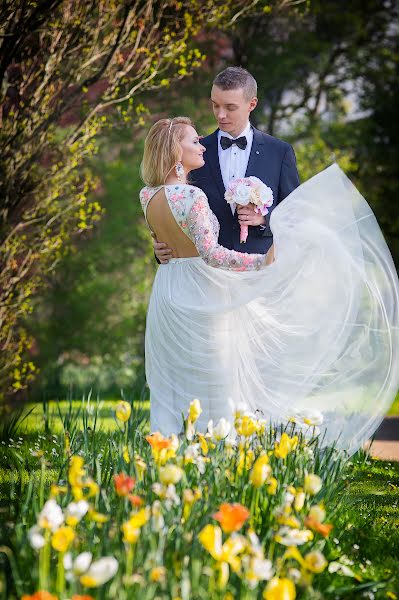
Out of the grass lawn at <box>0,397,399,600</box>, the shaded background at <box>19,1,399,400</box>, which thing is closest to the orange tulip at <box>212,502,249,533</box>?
the grass lawn at <box>0,397,399,600</box>

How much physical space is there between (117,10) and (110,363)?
23.7 ft

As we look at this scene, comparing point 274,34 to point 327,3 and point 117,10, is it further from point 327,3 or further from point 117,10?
point 117,10

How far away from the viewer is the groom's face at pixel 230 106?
184 inches

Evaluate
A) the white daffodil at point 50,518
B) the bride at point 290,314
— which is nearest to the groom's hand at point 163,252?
the bride at point 290,314

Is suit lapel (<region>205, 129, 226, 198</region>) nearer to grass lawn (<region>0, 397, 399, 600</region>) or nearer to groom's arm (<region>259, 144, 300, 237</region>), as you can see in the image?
groom's arm (<region>259, 144, 300, 237</region>)

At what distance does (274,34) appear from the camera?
44.6 ft

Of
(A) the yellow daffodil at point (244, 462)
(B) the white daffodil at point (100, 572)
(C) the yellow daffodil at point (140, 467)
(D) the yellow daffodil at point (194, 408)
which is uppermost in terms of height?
(B) the white daffodil at point (100, 572)

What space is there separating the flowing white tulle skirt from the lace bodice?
0.17 meters

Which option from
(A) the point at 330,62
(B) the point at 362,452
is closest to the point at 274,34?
(A) the point at 330,62

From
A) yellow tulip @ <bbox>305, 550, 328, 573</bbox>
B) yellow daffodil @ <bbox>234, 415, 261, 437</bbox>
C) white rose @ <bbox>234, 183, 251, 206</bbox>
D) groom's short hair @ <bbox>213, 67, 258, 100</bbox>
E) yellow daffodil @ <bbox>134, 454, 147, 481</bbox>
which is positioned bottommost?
yellow daffodil @ <bbox>134, 454, 147, 481</bbox>

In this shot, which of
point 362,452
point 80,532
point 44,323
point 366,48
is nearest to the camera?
point 80,532

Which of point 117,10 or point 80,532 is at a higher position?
point 117,10

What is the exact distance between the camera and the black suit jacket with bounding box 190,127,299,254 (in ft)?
16.2

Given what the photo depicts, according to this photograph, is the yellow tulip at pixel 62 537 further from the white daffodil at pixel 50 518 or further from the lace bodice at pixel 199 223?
the lace bodice at pixel 199 223
